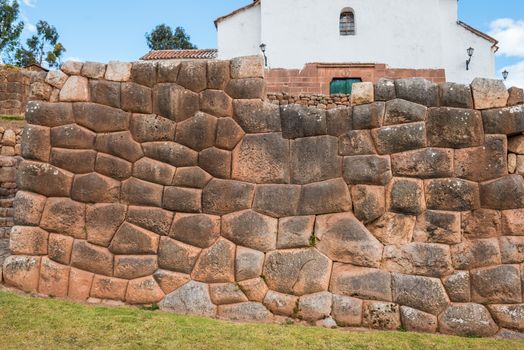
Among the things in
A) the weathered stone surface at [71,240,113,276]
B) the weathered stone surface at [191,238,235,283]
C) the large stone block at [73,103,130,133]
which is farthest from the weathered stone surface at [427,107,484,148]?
the weathered stone surface at [71,240,113,276]

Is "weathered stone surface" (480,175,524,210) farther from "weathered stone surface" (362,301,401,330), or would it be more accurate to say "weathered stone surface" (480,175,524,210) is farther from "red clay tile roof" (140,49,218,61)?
"red clay tile roof" (140,49,218,61)

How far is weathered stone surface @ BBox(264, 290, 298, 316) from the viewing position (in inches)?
176

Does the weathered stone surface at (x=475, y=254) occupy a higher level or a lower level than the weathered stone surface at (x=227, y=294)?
higher

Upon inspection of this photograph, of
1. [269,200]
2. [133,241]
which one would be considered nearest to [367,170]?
[269,200]

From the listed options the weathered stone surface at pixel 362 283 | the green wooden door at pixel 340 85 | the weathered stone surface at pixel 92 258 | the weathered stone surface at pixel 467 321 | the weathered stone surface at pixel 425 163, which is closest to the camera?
the weathered stone surface at pixel 467 321

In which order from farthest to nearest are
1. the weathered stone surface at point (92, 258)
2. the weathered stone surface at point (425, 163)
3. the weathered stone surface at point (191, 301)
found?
the weathered stone surface at point (92, 258)
the weathered stone surface at point (191, 301)
the weathered stone surface at point (425, 163)

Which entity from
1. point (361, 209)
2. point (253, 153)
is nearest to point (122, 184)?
point (253, 153)

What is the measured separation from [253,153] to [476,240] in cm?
245

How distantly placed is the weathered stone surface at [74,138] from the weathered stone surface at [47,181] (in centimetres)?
31

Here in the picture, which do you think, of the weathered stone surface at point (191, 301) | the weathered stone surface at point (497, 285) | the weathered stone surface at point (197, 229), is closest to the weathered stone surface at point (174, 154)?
the weathered stone surface at point (197, 229)

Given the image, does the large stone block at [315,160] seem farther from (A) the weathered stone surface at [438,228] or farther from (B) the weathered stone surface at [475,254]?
(B) the weathered stone surface at [475,254]

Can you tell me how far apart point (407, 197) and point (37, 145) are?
13.7 ft

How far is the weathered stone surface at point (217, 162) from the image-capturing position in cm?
480

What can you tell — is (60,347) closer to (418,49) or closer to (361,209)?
(361,209)
